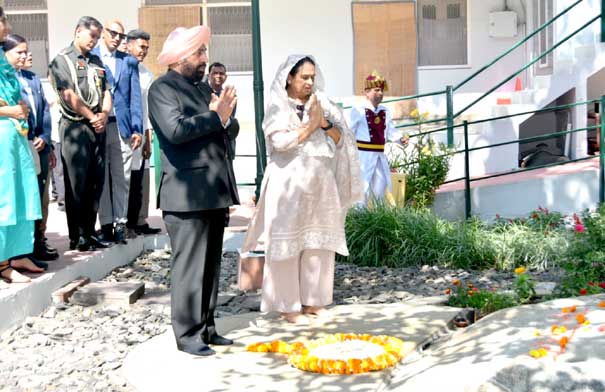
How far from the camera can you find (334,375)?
18.9 ft

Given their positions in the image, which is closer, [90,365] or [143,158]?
[90,365]

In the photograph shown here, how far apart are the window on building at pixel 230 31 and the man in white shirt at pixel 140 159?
668 centimetres

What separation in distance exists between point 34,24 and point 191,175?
446 inches

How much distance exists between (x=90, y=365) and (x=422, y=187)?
606 centimetres

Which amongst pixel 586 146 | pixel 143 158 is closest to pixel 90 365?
pixel 143 158

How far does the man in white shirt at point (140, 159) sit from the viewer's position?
31.5 feet

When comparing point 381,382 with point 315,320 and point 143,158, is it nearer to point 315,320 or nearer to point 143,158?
point 315,320

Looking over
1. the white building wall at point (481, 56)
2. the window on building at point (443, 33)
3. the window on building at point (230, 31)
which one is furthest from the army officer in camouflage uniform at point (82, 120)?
the window on building at point (443, 33)

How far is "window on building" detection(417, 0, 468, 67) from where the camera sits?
16.3m

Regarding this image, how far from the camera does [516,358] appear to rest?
15.9ft

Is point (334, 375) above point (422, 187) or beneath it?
beneath

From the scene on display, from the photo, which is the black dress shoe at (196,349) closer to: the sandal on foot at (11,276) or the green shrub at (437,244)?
the sandal on foot at (11,276)

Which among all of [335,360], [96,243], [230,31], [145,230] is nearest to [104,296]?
[96,243]

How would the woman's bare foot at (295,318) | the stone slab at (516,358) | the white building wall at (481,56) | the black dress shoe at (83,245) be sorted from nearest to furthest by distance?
the stone slab at (516,358) → the woman's bare foot at (295,318) → the black dress shoe at (83,245) → the white building wall at (481,56)
